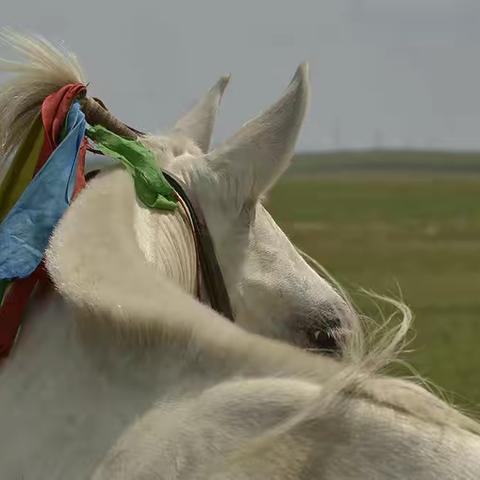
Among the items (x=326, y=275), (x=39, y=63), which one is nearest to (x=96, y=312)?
(x=39, y=63)

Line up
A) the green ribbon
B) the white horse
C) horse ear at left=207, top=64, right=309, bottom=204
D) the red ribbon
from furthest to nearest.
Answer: horse ear at left=207, top=64, right=309, bottom=204, the green ribbon, the red ribbon, the white horse

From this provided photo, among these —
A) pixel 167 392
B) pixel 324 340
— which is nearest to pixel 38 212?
pixel 167 392

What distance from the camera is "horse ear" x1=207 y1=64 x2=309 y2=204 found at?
2.26 m

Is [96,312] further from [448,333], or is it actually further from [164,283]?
[448,333]

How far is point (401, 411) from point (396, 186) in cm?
9510

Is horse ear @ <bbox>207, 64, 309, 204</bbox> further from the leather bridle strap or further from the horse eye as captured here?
the horse eye

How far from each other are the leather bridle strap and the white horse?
0.13m

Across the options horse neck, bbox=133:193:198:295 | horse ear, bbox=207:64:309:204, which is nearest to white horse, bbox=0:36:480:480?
horse neck, bbox=133:193:198:295

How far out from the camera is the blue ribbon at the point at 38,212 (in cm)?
173

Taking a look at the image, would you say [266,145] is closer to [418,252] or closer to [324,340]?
[324,340]

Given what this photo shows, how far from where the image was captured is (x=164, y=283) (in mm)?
1560

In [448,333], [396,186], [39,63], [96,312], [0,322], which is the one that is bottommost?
[396,186]

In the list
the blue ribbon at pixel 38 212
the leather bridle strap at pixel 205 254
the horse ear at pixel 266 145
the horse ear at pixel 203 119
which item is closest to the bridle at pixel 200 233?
the leather bridle strap at pixel 205 254

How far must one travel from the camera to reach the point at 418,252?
1500 inches
